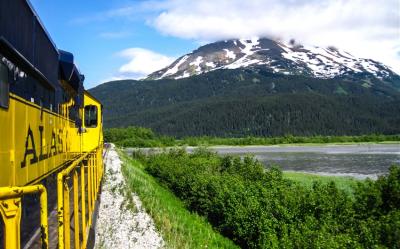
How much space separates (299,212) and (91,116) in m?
12.1

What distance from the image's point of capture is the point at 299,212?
2498 centimetres

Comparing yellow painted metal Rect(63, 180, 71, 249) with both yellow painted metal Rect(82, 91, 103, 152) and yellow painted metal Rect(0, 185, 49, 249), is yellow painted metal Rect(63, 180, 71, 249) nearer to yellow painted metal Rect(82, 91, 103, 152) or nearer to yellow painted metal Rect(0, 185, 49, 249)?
yellow painted metal Rect(0, 185, 49, 249)

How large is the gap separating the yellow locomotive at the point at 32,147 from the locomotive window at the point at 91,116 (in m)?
12.4

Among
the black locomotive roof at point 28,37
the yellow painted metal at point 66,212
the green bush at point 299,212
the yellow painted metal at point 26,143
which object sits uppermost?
the black locomotive roof at point 28,37

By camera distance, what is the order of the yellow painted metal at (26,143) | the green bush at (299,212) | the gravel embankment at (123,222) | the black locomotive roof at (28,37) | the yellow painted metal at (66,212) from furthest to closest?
1. the green bush at (299,212)
2. the gravel embankment at (123,222)
3. the yellow painted metal at (26,143)
4. the black locomotive roof at (28,37)
5. the yellow painted metal at (66,212)

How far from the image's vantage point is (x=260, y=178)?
36.3 meters

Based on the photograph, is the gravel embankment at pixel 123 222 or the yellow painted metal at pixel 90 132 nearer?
the gravel embankment at pixel 123 222

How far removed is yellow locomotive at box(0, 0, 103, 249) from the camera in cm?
348

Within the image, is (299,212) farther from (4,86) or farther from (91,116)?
(4,86)

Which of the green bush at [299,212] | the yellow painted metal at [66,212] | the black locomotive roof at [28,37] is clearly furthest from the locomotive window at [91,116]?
the yellow painted metal at [66,212]

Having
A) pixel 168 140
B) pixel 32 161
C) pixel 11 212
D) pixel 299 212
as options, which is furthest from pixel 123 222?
pixel 168 140

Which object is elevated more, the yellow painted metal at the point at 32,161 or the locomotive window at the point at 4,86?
the locomotive window at the point at 4,86

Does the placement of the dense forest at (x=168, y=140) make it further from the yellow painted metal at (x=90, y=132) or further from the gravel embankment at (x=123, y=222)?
the gravel embankment at (x=123, y=222)

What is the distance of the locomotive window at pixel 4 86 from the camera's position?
5.73 m
